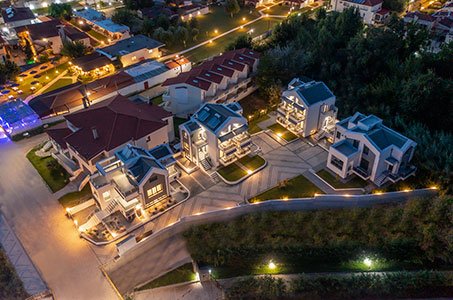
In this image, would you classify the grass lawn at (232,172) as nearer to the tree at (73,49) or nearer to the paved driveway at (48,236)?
the paved driveway at (48,236)

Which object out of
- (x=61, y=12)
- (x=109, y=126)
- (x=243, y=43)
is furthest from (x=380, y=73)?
(x=61, y=12)

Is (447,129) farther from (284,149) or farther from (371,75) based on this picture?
(284,149)

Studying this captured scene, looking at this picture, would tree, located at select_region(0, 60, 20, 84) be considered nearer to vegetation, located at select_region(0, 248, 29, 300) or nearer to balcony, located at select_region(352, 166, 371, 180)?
vegetation, located at select_region(0, 248, 29, 300)

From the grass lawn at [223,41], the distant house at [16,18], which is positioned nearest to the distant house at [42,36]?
the distant house at [16,18]

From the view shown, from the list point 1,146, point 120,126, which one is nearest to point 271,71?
point 120,126

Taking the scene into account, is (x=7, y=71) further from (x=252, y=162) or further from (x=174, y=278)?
(x=174, y=278)
